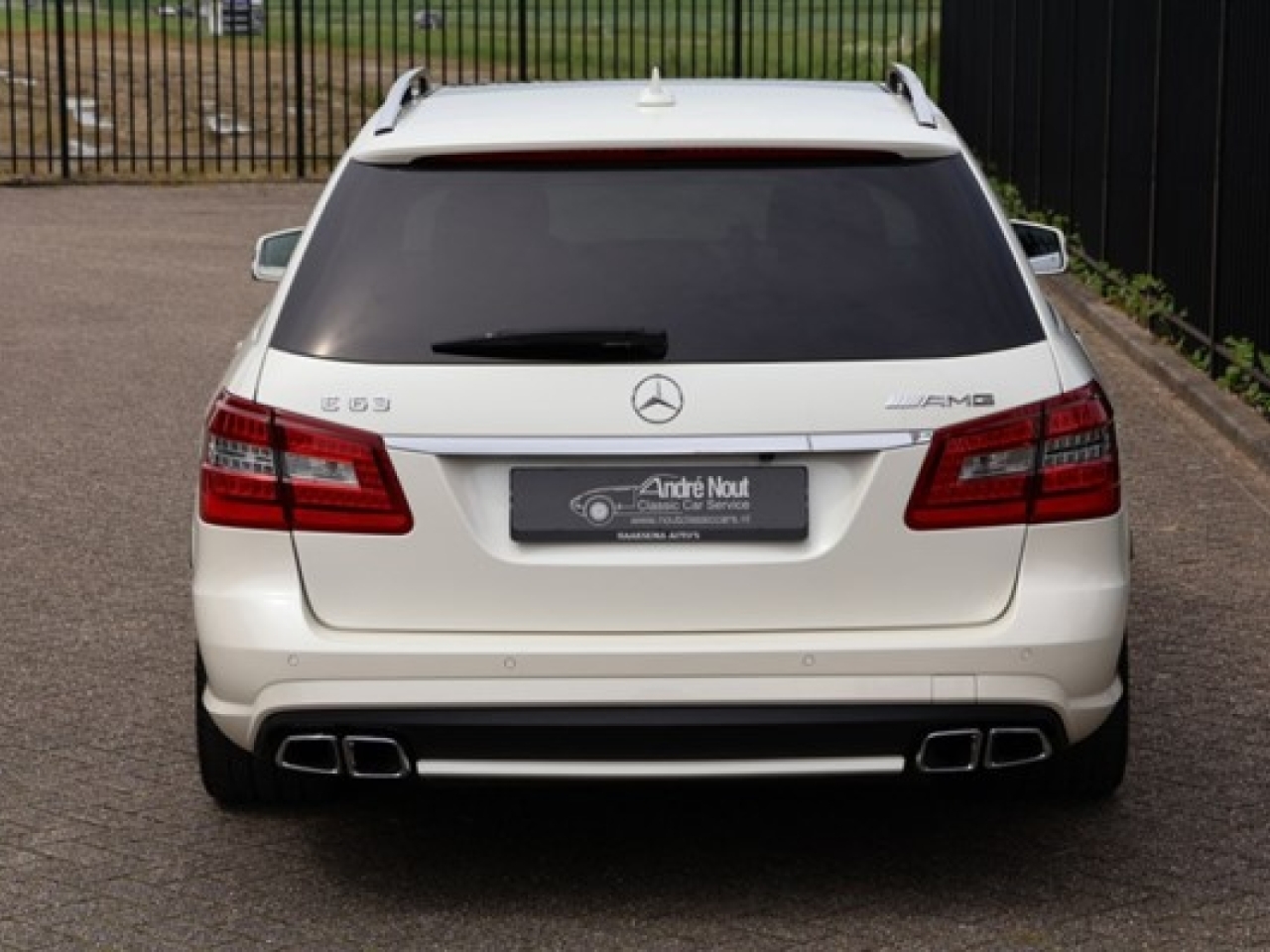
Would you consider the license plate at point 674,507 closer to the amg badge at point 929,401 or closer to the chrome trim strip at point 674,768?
the amg badge at point 929,401

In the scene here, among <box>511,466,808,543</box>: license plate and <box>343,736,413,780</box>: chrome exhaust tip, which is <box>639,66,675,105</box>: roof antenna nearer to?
<box>511,466,808,543</box>: license plate

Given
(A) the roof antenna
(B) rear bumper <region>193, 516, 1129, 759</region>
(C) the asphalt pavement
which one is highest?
(A) the roof antenna

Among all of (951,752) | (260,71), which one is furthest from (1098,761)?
(260,71)

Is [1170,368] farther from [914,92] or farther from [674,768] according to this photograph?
[674,768]

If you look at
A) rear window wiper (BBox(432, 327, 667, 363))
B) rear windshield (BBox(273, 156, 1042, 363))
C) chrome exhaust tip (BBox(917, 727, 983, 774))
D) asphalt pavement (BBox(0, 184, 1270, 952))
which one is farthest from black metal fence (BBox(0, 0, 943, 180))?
chrome exhaust tip (BBox(917, 727, 983, 774))

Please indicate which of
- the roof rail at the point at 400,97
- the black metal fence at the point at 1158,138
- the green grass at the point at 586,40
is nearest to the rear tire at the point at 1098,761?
the roof rail at the point at 400,97

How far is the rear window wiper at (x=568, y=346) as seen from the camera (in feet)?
18.6

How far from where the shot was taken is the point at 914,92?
21.9ft

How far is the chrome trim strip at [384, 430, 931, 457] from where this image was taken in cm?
556

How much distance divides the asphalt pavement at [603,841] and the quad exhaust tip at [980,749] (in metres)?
0.31

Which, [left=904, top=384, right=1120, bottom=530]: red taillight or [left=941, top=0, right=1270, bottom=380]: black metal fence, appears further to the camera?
[left=941, top=0, right=1270, bottom=380]: black metal fence

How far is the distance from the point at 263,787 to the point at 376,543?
3.38 feet

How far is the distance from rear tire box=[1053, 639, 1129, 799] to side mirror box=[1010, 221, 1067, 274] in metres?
1.69

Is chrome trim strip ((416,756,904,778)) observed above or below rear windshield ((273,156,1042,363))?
below
